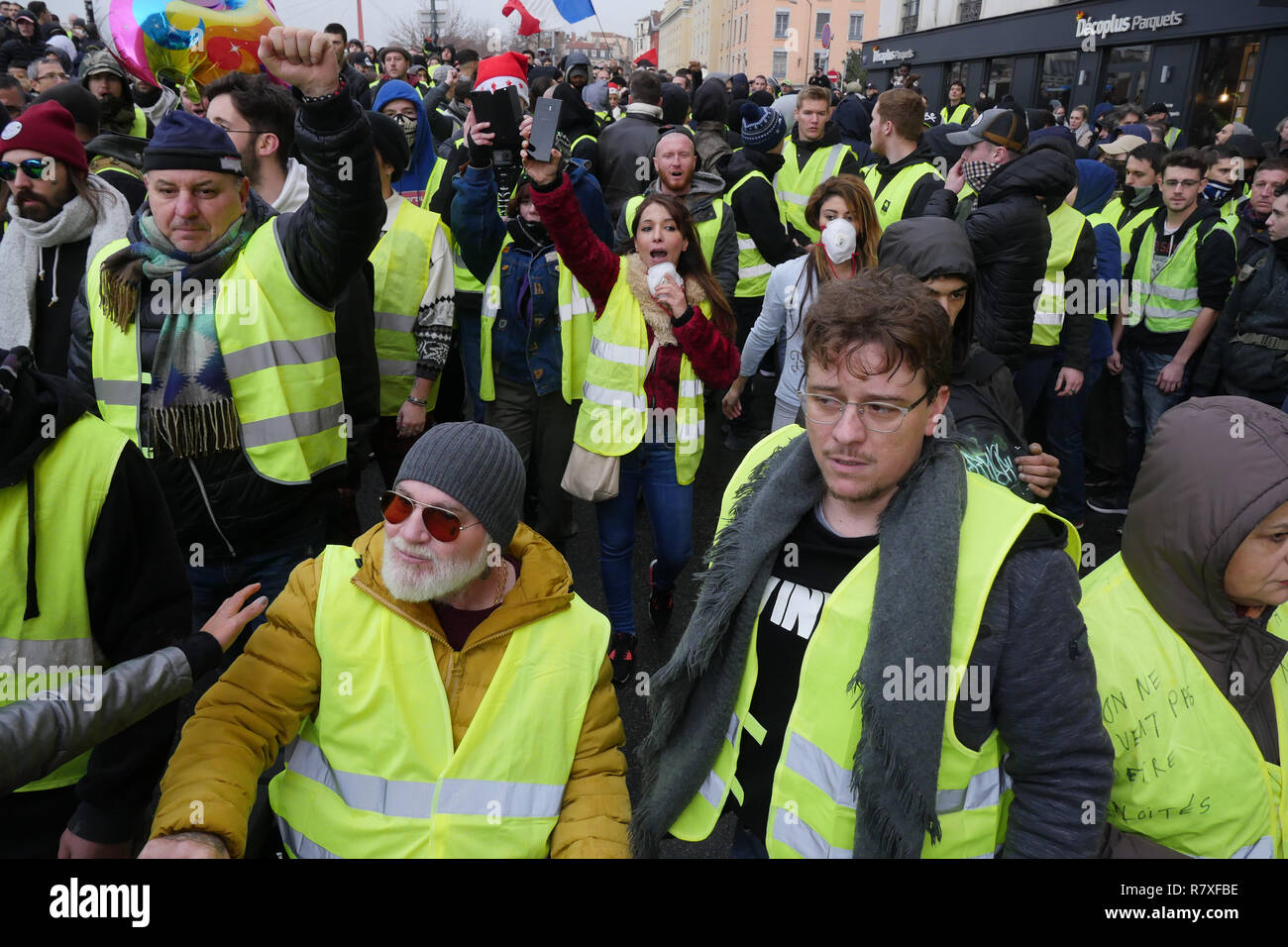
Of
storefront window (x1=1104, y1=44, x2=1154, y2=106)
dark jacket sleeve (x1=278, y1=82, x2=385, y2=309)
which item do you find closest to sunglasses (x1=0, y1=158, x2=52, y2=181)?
dark jacket sleeve (x1=278, y1=82, x2=385, y2=309)

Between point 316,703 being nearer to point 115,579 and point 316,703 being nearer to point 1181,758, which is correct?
point 115,579

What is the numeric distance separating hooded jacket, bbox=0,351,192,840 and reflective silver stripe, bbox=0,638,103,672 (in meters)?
0.04

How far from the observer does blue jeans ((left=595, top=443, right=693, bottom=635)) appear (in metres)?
3.78

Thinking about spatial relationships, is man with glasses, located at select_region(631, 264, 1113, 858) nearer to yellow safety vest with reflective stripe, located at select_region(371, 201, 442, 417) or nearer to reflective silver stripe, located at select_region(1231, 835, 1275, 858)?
reflective silver stripe, located at select_region(1231, 835, 1275, 858)

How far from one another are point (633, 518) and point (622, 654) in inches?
24.1

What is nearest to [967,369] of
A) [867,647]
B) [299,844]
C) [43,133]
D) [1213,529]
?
[1213,529]

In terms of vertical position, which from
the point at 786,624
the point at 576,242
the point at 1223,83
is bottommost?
the point at 786,624

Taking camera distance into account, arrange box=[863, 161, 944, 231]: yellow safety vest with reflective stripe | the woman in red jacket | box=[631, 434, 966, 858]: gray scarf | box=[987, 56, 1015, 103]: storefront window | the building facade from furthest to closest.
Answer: box=[987, 56, 1015, 103]: storefront window → the building facade → box=[863, 161, 944, 231]: yellow safety vest with reflective stripe → the woman in red jacket → box=[631, 434, 966, 858]: gray scarf

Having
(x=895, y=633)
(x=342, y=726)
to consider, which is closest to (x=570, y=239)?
(x=342, y=726)

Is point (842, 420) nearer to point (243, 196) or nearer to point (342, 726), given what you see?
point (342, 726)

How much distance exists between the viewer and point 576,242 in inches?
136

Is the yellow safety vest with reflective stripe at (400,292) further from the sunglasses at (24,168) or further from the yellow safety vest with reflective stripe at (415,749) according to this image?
the yellow safety vest with reflective stripe at (415,749)

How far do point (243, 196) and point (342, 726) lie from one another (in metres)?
1.74

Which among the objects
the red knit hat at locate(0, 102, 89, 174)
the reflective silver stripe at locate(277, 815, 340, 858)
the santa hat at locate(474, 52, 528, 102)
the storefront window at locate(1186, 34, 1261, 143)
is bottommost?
the reflective silver stripe at locate(277, 815, 340, 858)
